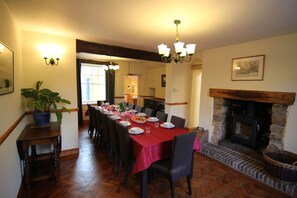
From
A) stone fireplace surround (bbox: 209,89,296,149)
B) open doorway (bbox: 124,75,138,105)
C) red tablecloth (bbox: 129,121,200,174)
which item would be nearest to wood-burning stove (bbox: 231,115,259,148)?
stone fireplace surround (bbox: 209,89,296,149)

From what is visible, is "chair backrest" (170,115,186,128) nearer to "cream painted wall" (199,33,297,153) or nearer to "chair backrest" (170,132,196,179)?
"chair backrest" (170,132,196,179)

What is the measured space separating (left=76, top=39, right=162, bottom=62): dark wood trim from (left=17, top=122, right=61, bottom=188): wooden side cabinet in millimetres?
1758

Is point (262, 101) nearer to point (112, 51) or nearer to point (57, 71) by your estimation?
point (112, 51)

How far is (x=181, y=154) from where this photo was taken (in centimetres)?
198

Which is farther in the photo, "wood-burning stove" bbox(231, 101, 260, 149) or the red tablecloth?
"wood-burning stove" bbox(231, 101, 260, 149)

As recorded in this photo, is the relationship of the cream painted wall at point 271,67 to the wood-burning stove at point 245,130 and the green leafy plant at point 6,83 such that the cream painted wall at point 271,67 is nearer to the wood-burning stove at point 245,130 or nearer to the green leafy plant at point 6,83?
the wood-burning stove at point 245,130

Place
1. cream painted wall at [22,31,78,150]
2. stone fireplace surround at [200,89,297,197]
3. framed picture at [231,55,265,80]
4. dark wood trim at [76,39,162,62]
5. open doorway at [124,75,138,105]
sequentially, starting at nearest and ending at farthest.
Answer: stone fireplace surround at [200,89,297,197]
cream painted wall at [22,31,78,150]
framed picture at [231,55,265,80]
dark wood trim at [76,39,162,62]
open doorway at [124,75,138,105]

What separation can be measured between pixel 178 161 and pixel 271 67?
2.54 metres

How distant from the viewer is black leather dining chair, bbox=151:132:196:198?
190cm

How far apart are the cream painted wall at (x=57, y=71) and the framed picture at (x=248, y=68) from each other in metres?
3.49

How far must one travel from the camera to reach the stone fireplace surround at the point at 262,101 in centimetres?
271

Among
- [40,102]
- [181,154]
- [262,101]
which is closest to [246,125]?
[262,101]

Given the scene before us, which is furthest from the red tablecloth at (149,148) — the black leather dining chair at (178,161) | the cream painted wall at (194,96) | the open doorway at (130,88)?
the open doorway at (130,88)

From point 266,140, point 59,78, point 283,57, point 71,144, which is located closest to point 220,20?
point 283,57
